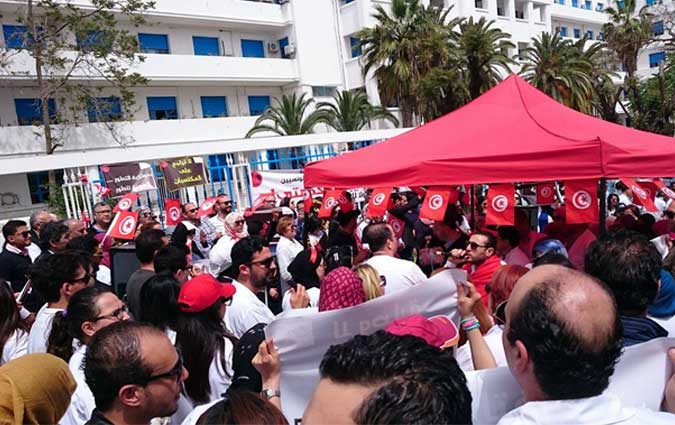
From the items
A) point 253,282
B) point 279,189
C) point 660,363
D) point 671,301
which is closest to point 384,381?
point 660,363

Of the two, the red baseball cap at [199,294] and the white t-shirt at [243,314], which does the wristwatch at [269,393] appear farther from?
the white t-shirt at [243,314]

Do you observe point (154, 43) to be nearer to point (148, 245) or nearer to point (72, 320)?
point (148, 245)

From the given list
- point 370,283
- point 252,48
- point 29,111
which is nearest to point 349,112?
point 252,48

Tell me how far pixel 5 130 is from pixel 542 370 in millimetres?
20476

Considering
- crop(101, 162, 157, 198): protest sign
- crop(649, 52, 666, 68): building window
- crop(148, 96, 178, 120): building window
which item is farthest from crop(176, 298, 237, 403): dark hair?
crop(649, 52, 666, 68): building window

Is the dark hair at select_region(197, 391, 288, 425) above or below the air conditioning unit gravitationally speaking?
below

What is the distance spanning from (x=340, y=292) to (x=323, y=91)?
82.3ft

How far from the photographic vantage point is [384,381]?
44.8 inches

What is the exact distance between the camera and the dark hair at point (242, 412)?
131 centimetres

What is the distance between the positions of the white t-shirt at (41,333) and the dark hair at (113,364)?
4.41 ft

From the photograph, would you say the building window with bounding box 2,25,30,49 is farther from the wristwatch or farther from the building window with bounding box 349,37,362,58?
the wristwatch

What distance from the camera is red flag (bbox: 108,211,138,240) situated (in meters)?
5.71

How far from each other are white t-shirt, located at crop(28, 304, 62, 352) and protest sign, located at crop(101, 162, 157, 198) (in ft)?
24.2

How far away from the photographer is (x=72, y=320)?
2.64 m
